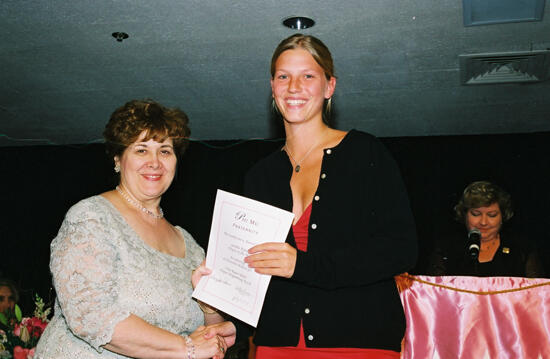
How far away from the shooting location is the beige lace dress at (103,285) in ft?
6.56

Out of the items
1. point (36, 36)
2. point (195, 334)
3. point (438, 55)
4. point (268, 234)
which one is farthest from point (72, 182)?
point (268, 234)

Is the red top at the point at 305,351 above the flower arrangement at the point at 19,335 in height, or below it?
above

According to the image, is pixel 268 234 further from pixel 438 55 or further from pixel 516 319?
pixel 438 55

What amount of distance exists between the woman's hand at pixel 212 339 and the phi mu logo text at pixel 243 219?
73cm

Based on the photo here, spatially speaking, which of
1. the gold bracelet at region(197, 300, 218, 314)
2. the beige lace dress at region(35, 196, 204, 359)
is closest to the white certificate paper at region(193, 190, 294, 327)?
the beige lace dress at region(35, 196, 204, 359)

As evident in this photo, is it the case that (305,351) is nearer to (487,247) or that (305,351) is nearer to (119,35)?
(487,247)

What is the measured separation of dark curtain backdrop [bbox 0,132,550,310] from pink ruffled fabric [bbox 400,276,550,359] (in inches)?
201

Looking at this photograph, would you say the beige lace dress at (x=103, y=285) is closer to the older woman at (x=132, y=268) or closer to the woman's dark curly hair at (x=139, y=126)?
the older woman at (x=132, y=268)

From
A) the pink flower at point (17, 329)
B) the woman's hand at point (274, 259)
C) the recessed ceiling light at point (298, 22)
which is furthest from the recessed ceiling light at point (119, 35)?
the woman's hand at point (274, 259)

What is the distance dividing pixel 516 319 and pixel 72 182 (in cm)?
745

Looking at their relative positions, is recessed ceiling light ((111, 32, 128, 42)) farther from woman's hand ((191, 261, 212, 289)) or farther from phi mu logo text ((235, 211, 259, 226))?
phi mu logo text ((235, 211, 259, 226))

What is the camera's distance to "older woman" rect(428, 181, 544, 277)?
14.4 feet

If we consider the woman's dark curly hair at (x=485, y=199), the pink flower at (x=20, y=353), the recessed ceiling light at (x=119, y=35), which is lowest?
the pink flower at (x=20, y=353)

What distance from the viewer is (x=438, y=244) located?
4.59 meters
